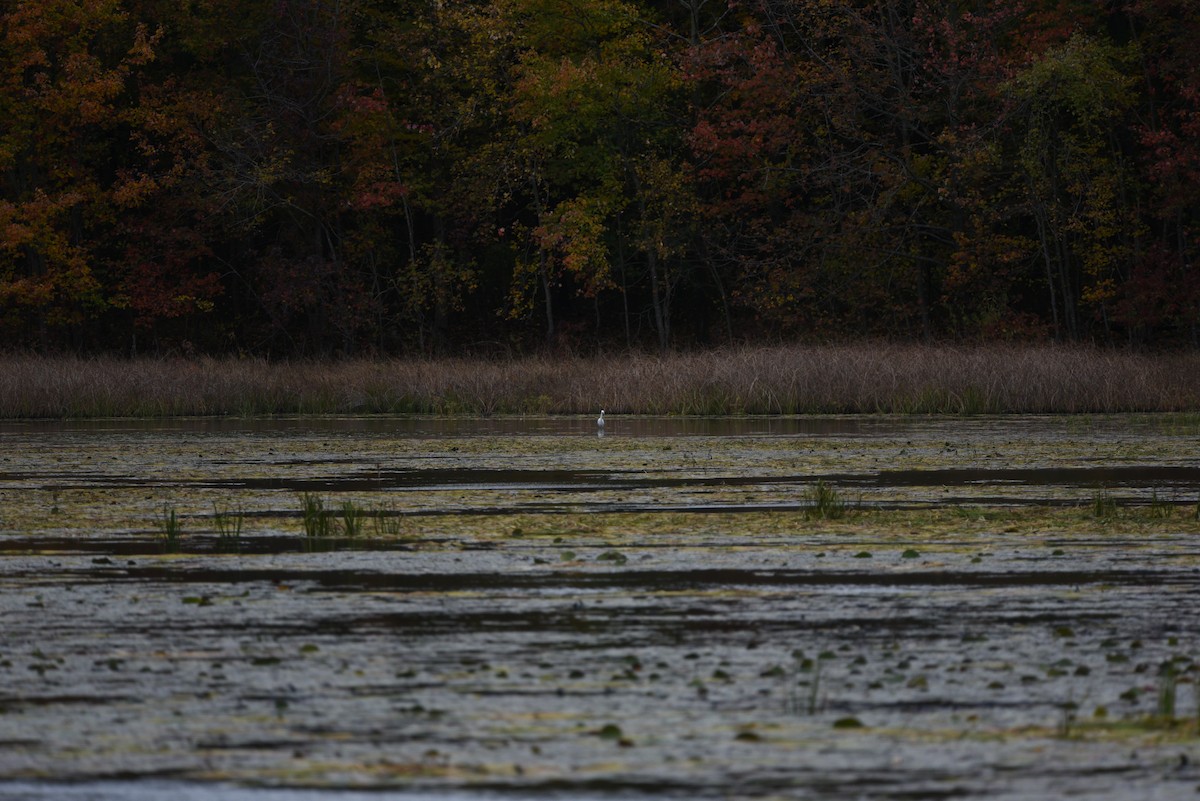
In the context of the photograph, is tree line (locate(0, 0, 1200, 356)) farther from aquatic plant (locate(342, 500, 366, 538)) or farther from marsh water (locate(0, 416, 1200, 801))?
aquatic plant (locate(342, 500, 366, 538))

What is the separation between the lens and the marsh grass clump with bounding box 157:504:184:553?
9.27 m

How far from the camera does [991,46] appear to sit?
39250 mm

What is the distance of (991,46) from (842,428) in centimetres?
1925

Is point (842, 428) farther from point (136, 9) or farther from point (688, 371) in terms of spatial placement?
point (136, 9)

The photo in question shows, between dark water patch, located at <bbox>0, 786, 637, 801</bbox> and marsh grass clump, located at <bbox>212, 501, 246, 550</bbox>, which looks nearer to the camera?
dark water patch, located at <bbox>0, 786, 637, 801</bbox>

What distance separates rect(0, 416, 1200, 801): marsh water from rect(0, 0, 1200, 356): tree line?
27.4 meters

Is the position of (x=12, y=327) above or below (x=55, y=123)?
below

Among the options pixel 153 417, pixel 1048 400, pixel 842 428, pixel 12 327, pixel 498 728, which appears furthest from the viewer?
pixel 12 327

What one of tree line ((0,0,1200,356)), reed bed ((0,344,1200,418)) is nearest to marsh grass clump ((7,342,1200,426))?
reed bed ((0,344,1200,418))

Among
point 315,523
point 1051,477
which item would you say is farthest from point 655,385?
point 315,523

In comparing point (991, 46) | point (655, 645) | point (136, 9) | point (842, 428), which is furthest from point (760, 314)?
point (655, 645)

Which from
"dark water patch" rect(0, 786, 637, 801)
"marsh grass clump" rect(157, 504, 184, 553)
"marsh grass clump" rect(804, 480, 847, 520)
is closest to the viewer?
"dark water patch" rect(0, 786, 637, 801)

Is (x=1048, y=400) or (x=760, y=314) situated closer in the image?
(x=1048, y=400)

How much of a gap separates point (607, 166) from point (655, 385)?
1633 cm
